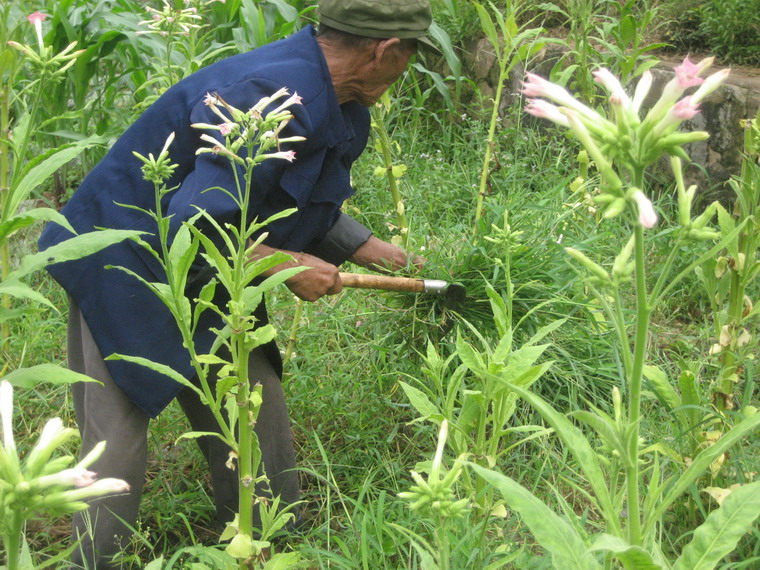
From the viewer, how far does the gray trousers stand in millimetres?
2551

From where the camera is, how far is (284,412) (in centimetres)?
286

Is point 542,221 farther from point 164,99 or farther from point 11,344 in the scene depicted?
point 11,344

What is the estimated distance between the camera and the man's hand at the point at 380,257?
321 cm

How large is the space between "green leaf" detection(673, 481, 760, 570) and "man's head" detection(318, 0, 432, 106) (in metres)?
1.60

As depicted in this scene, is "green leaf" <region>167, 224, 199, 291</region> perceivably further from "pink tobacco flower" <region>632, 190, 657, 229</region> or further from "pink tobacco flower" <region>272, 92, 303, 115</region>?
"pink tobacco flower" <region>632, 190, 657, 229</region>

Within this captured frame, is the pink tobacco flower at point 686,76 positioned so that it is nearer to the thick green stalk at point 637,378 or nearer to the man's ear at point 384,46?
the thick green stalk at point 637,378

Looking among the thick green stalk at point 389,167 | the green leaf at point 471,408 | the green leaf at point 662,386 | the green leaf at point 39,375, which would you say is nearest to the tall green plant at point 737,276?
the green leaf at point 662,386

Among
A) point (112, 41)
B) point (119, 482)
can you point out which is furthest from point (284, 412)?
point (112, 41)

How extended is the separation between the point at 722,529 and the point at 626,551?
0.25 m

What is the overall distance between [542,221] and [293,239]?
1.17 m

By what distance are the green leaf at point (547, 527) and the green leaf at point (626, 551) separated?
7 centimetres

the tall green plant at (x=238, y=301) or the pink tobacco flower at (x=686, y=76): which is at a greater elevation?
the pink tobacco flower at (x=686, y=76)

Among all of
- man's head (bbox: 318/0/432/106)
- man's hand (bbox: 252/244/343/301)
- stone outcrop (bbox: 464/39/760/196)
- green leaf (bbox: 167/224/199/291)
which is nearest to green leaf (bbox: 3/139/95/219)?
green leaf (bbox: 167/224/199/291)

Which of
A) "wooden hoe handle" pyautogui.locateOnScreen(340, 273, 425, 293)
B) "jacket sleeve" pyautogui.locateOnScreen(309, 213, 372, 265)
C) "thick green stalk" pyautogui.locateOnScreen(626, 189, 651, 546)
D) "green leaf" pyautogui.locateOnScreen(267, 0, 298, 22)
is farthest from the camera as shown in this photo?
"green leaf" pyautogui.locateOnScreen(267, 0, 298, 22)
